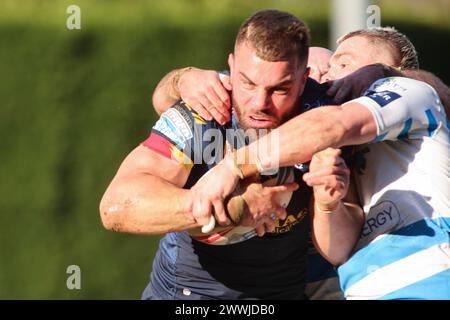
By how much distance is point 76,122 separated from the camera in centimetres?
821

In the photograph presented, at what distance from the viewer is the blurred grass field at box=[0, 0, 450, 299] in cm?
807

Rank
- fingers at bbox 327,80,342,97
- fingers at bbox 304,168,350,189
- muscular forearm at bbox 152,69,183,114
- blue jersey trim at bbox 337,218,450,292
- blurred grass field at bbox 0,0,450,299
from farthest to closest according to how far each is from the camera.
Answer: blurred grass field at bbox 0,0,450,299, muscular forearm at bbox 152,69,183,114, fingers at bbox 327,80,342,97, blue jersey trim at bbox 337,218,450,292, fingers at bbox 304,168,350,189

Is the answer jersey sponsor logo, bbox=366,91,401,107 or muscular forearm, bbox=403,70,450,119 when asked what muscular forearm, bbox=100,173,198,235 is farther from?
muscular forearm, bbox=403,70,450,119

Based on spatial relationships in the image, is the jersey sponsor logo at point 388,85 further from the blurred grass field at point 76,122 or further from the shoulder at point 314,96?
the blurred grass field at point 76,122

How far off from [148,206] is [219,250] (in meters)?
0.80

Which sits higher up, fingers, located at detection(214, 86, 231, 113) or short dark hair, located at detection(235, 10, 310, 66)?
short dark hair, located at detection(235, 10, 310, 66)

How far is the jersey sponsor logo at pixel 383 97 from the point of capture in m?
4.40

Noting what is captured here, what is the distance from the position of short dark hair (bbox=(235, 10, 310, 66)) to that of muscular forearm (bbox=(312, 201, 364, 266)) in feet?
2.42

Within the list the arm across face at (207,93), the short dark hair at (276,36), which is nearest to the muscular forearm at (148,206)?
the arm across face at (207,93)

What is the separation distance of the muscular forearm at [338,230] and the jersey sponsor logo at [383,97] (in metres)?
0.50

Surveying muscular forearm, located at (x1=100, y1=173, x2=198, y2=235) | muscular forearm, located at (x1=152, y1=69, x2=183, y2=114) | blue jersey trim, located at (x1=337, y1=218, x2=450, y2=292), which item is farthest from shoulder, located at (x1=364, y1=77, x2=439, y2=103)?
muscular forearm, located at (x1=152, y1=69, x2=183, y2=114)

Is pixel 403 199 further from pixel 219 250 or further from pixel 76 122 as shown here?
pixel 76 122

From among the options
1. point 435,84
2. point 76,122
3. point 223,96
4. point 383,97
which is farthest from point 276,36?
point 76,122

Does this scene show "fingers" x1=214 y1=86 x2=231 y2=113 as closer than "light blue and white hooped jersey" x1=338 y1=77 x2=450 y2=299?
No
